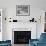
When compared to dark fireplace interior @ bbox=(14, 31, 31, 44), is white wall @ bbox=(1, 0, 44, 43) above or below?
above

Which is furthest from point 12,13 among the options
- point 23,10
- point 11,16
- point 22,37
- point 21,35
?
point 22,37

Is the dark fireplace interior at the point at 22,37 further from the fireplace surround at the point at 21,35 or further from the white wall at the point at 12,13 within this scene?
the white wall at the point at 12,13

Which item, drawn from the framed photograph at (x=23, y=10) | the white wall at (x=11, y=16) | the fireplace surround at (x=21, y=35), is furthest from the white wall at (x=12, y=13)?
the fireplace surround at (x=21, y=35)

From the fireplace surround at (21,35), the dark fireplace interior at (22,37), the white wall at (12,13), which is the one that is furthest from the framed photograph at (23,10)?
the dark fireplace interior at (22,37)

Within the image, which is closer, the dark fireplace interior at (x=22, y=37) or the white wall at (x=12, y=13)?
the white wall at (x=12, y=13)

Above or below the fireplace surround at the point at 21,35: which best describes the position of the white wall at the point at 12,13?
above

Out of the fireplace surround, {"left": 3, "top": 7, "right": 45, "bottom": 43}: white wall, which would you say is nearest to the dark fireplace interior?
the fireplace surround

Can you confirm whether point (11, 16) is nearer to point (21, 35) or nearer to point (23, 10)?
point (23, 10)

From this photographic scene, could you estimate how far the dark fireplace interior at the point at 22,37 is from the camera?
8402 mm

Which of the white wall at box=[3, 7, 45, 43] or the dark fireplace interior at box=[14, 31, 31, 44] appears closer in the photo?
the white wall at box=[3, 7, 45, 43]

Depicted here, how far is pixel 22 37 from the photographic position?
8.48 metres

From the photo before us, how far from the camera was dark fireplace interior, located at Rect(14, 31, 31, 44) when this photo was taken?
27.6 feet

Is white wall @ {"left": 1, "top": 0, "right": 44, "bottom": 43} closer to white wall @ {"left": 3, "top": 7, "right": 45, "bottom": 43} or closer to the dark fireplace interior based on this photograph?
white wall @ {"left": 3, "top": 7, "right": 45, "bottom": 43}

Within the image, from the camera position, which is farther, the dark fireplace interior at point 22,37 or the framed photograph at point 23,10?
the dark fireplace interior at point 22,37
